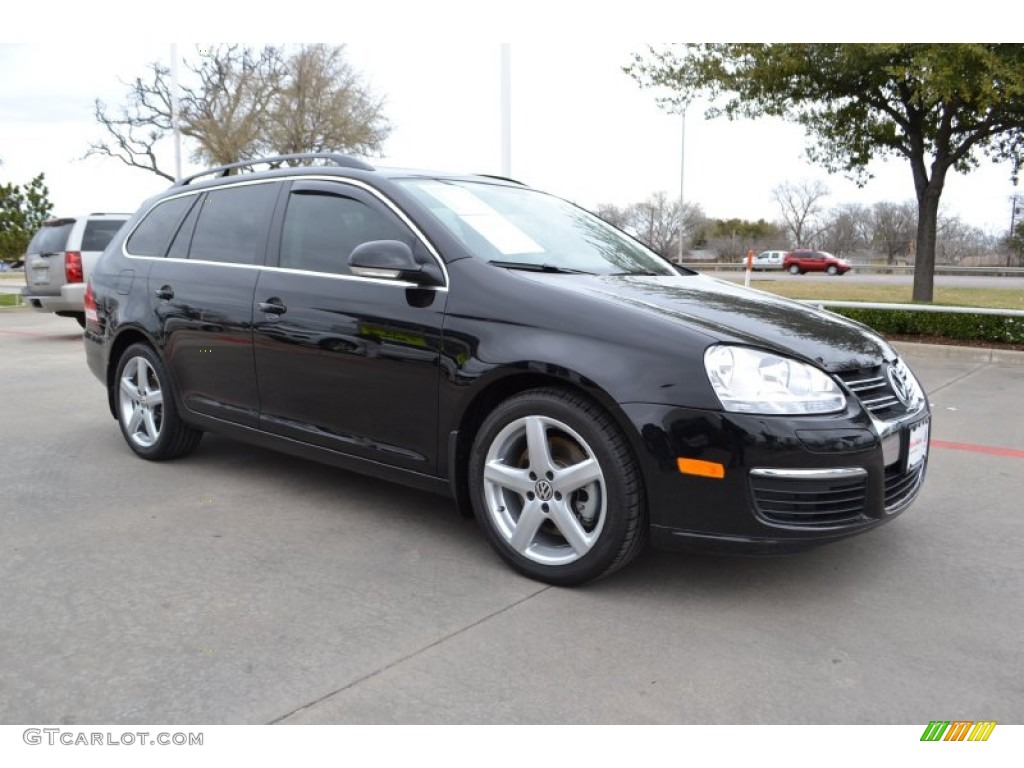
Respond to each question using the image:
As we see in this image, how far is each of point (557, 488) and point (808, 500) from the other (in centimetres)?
88

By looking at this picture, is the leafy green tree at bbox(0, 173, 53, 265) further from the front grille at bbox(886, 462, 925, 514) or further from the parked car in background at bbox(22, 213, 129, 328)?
the front grille at bbox(886, 462, 925, 514)

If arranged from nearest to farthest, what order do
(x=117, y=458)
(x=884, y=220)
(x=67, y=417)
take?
(x=117, y=458), (x=67, y=417), (x=884, y=220)

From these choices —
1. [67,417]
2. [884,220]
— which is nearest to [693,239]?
[884,220]

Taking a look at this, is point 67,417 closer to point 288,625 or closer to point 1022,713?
point 288,625

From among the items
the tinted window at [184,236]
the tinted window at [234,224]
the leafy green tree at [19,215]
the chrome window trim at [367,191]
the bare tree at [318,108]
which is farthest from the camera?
the bare tree at [318,108]

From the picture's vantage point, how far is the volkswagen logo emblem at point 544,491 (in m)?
3.29

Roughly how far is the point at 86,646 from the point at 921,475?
3.19 m

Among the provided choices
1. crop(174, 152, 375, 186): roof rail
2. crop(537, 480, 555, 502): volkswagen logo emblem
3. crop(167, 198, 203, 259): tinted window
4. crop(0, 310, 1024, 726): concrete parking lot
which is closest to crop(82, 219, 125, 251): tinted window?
crop(174, 152, 375, 186): roof rail

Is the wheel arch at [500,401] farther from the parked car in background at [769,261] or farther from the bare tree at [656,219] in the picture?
the bare tree at [656,219]

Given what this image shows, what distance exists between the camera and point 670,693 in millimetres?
2580

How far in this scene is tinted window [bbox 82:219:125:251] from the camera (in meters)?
12.2

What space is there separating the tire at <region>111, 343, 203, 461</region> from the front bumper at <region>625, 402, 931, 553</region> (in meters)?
3.07

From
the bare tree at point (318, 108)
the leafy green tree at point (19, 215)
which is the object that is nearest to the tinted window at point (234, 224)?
the leafy green tree at point (19, 215)

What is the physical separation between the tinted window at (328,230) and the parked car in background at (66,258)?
8801 mm
